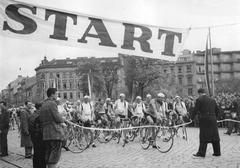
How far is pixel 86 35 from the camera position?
209 inches

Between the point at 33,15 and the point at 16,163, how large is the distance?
6.50 metres

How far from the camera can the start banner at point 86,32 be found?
4.98 meters

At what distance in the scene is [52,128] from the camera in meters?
7.38

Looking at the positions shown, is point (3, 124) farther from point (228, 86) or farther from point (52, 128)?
point (228, 86)

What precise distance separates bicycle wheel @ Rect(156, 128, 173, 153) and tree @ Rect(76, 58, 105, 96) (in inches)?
2833

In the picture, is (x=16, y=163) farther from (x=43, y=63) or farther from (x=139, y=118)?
(x=43, y=63)

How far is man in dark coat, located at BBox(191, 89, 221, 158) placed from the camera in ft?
32.8

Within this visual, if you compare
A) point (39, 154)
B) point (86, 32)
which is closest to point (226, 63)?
point (39, 154)

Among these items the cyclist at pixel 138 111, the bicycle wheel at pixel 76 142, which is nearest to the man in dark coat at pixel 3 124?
the bicycle wheel at pixel 76 142

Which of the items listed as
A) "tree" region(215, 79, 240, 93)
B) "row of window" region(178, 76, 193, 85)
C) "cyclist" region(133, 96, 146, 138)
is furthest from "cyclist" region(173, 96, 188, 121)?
"row of window" region(178, 76, 193, 85)

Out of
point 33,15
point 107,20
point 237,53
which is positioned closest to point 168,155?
point 107,20

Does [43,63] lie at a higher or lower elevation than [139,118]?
higher

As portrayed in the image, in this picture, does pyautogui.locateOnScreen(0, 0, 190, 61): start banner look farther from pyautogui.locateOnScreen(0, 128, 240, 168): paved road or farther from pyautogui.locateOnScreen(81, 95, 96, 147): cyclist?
pyautogui.locateOnScreen(81, 95, 96, 147): cyclist

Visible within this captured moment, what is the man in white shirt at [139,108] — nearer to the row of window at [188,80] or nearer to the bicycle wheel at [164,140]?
the bicycle wheel at [164,140]
